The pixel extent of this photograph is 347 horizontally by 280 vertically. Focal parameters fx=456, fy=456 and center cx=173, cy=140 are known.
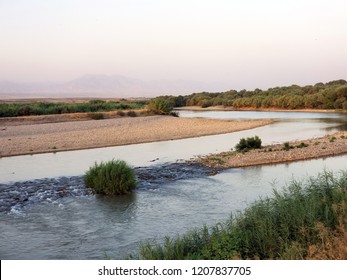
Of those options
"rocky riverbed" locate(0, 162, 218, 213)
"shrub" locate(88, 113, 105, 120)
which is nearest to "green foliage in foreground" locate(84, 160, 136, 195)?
"rocky riverbed" locate(0, 162, 218, 213)

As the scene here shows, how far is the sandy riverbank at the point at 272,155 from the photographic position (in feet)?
69.3

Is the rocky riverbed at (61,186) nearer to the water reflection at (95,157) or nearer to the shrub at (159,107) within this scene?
the water reflection at (95,157)

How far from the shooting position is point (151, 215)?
12109 mm

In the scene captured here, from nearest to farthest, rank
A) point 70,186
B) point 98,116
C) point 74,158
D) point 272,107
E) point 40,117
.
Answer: point 70,186, point 74,158, point 40,117, point 98,116, point 272,107

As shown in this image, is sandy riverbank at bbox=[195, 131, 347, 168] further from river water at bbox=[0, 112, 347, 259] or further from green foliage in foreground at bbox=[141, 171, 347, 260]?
green foliage in foreground at bbox=[141, 171, 347, 260]

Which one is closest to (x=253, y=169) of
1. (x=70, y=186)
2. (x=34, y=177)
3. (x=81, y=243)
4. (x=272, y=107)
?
(x=70, y=186)

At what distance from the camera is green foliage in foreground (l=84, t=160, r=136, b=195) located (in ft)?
49.0

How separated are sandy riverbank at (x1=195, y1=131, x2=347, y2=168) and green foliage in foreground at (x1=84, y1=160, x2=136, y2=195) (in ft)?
20.1

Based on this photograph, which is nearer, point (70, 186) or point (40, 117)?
point (70, 186)

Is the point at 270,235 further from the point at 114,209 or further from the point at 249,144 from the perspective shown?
the point at 249,144

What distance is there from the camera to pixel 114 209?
1304 centimetres

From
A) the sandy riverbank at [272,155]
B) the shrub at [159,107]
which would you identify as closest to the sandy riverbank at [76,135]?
the sandy riverbank at [272,155]
